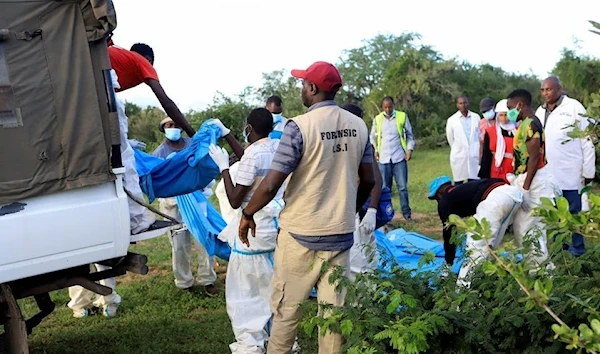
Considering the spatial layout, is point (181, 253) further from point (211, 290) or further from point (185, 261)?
point (211, 290)

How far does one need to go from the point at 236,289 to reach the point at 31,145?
6.76ft

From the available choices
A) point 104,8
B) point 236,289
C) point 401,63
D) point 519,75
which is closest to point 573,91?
point 401,63

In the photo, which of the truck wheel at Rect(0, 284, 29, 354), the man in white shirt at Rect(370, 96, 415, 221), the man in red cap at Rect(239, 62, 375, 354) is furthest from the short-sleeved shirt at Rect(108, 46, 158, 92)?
the man in white shirt at Rect(370, 96, 415, 221)

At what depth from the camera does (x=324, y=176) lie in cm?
402

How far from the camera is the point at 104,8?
12.0 feet

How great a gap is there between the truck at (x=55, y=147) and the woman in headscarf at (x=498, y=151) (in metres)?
3.88

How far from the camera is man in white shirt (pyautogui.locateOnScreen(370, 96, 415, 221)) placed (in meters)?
10.8

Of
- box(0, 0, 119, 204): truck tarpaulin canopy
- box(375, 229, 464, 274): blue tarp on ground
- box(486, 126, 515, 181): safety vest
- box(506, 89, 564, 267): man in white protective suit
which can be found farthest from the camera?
box(375, 229, 464, 274): blue tarp on ground

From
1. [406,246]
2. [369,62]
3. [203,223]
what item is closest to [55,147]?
[203,223]

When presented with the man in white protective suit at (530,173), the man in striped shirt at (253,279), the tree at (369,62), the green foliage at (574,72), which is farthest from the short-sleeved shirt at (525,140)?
the tree at (369,62)

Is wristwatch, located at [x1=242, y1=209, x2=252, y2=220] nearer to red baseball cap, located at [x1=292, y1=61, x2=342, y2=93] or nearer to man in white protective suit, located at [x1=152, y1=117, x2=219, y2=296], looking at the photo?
red baseball cap, located at [x1=292, y1=61, x2=342, y2=93]

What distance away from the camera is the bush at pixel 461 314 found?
10.1 feet

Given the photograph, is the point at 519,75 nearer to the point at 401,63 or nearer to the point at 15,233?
the point at 401,63

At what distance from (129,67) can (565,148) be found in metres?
4.67
